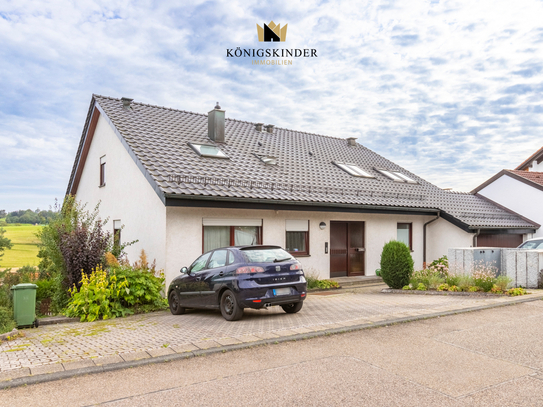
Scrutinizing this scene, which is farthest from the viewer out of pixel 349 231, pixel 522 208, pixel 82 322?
pixel 522 208

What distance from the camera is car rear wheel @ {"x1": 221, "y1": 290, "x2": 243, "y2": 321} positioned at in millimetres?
8531

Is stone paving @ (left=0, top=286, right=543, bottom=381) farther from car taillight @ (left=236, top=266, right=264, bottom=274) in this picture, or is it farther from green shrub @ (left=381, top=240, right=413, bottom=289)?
green shrub @ (left=381, top=240, right=413, bottom=289)

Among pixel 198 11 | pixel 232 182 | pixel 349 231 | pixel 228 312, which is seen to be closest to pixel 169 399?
pixel 228 312

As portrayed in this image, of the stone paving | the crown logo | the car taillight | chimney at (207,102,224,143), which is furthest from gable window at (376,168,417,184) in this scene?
the car taillight

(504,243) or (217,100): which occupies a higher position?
(217,100)

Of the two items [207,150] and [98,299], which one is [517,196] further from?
[98,299]

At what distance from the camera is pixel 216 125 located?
17.3 m

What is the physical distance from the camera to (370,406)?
4.35m

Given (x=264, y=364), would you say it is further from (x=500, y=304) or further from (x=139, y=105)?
(x=139, y=105)

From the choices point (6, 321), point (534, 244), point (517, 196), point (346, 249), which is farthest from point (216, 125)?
point (517, 196)

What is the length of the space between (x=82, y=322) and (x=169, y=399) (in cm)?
574

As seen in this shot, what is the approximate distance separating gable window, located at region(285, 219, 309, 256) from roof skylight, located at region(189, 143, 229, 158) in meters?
3.47

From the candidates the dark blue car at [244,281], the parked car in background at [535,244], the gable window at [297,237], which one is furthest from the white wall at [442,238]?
the dark blue car at [244,281]

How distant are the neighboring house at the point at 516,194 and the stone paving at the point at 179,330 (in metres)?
11.0
